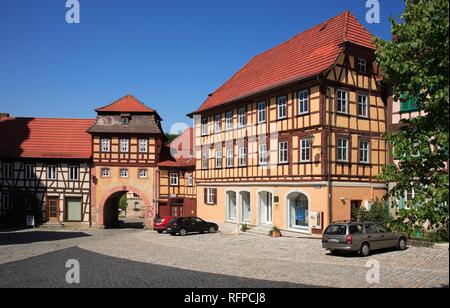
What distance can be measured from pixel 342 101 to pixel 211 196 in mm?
14169

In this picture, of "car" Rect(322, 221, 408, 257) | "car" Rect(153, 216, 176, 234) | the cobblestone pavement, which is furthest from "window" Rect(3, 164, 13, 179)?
"car" Rect(322, 221, 408, 257)

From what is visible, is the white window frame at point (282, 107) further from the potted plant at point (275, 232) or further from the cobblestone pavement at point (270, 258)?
the cobblestone pavement at point (270, 258)

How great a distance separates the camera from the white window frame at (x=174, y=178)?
136 ft

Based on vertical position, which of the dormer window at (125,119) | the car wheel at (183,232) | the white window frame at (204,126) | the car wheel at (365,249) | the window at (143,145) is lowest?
the car wheel at (183,232)

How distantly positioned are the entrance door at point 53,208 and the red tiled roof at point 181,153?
10.1 metres

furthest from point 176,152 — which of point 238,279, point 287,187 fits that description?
point 238,279

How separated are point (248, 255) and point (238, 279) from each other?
575cm

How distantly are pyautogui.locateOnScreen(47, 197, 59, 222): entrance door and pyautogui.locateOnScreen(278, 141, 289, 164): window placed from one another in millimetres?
23141

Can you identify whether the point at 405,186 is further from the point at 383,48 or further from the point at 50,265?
the point at 50,265

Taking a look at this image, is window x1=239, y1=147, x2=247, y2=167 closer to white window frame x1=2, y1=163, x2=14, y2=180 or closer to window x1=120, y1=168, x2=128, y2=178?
window x1=120, y1=168, x2=128, y2=178

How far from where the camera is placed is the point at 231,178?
108 feet

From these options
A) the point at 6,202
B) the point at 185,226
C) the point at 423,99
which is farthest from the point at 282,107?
the point at 6,202

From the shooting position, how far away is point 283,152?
2753 centimetres

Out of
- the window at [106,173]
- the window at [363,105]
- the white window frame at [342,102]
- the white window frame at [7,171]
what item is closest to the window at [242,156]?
the white window frame at [342,102]
